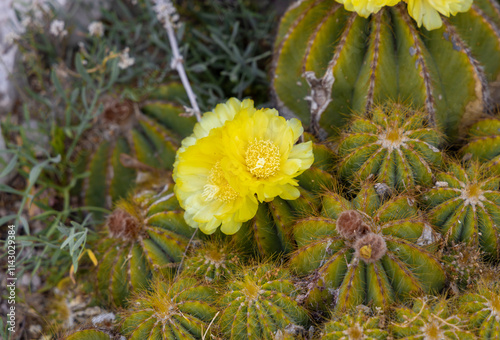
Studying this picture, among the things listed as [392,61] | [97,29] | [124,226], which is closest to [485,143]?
[392,61]

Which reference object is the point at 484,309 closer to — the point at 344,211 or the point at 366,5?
the point at 344,211

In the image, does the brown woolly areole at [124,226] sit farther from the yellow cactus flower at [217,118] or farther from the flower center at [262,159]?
the flower center at [262,159]

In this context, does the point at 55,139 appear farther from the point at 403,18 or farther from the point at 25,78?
the point at 403,18

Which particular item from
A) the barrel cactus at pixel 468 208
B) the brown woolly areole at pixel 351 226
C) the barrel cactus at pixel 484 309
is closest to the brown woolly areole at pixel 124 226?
the brown woolly areole at pixel 351 226

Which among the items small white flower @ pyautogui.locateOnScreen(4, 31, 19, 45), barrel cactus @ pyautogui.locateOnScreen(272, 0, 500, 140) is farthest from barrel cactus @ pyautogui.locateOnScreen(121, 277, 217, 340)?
small white flower @ pyautogui.locateOnScreen(4, 31, 19, 45)

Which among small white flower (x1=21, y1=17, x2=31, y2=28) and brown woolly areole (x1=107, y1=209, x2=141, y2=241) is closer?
brown woolly areole (x1=107, y1=209, x2=141, y2=241)

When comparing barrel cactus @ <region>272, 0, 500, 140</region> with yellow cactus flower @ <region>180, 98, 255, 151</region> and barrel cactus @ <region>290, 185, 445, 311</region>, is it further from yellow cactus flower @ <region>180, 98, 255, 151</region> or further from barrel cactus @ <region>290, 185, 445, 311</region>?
barrel cactus @ <region>290, 185, 445, 311</region>
